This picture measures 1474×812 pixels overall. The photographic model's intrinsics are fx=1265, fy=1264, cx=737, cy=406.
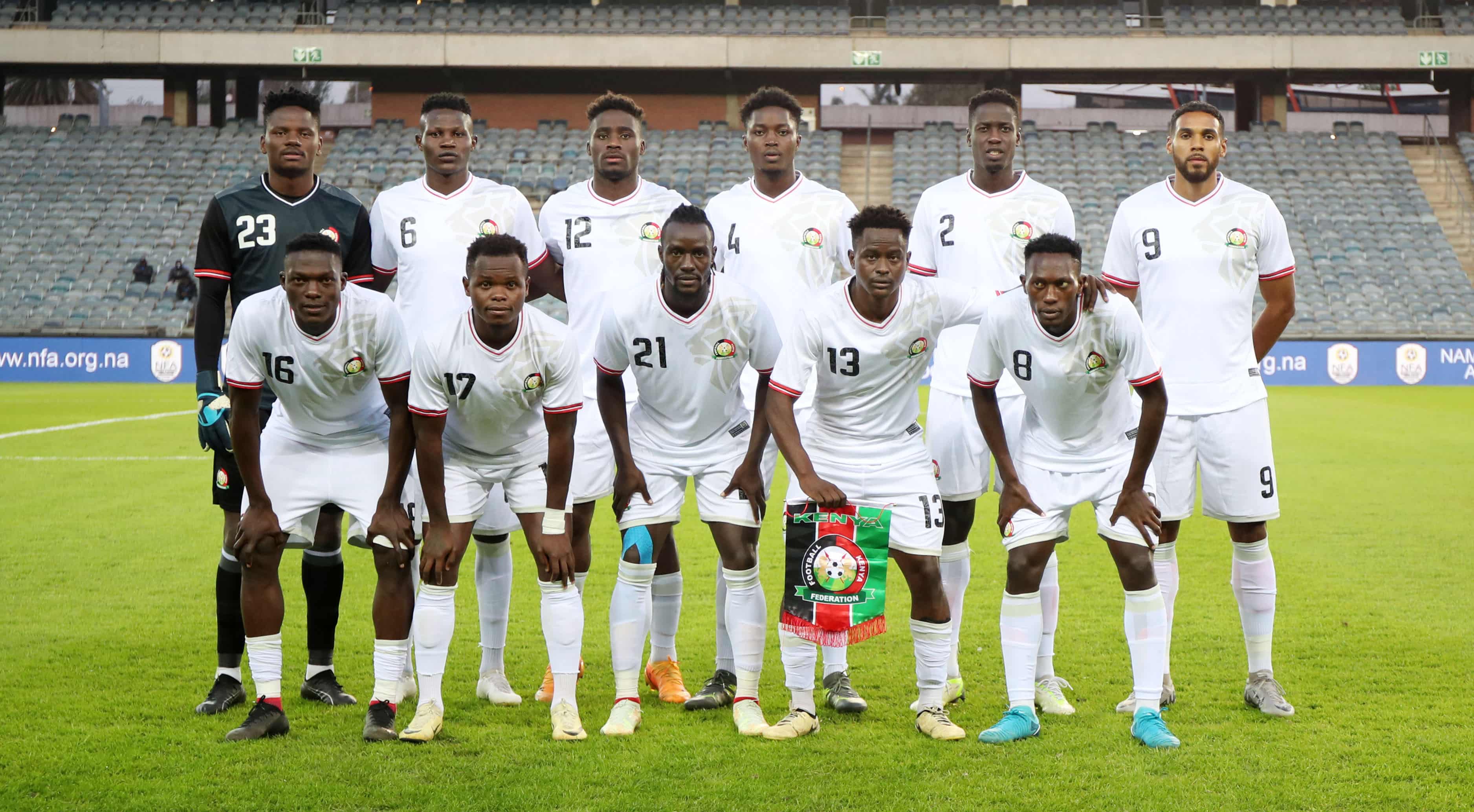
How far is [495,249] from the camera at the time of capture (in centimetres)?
452

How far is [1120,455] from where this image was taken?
471 cm

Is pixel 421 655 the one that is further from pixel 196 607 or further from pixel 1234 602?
pixel 1234 602

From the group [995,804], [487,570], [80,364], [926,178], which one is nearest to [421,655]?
[487,570]

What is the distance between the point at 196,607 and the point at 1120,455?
4827mm

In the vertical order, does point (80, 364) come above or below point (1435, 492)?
above

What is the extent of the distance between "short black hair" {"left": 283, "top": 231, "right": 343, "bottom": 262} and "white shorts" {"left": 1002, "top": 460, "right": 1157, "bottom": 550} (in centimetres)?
263

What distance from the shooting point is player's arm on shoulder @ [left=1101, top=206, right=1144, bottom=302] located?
17.1 ft

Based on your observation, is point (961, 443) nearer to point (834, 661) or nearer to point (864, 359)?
point (864, 359)

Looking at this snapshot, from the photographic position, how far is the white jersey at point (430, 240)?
514 centimetres

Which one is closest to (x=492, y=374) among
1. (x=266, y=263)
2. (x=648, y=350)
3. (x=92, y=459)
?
(x=648, y=350)

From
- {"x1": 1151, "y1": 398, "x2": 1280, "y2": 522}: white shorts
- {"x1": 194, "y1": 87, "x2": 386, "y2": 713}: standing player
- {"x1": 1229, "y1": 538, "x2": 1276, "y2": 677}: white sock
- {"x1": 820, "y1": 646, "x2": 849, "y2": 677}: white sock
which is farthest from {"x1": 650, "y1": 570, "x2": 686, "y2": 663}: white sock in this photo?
{"x1": 1229, "y1": 538, "x2": 1276, "y2": 677}: white sock

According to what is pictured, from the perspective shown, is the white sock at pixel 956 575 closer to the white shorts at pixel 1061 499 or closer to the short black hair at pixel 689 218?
the white shorts at pixel 1061 499

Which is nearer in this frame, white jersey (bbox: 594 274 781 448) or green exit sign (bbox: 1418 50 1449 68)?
white jersey (bbox: 594 274 781 448)

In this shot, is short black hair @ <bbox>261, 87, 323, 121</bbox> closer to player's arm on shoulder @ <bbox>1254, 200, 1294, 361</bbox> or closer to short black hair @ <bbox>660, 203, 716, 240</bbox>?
short black hair @ <bbox>660, 203, 716, 240</bbox>
